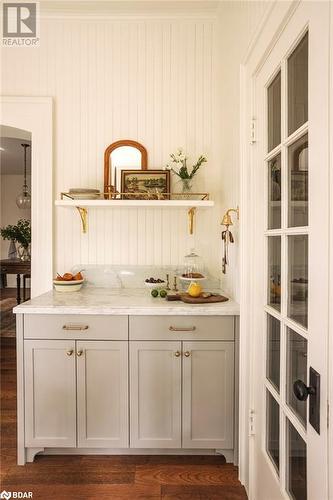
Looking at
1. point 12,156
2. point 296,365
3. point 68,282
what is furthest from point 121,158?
point 12,156

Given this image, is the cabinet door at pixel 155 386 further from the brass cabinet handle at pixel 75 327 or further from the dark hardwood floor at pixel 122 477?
the brass cabinet handle at pixel 75 327

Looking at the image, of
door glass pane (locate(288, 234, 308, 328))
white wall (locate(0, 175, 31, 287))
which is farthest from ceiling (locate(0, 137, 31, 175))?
door glass pane (locate(288, 234, 308, 328))

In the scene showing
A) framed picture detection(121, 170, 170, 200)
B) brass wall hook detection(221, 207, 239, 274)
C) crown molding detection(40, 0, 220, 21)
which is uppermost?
crown molding detection(40, 0, 220, 21)

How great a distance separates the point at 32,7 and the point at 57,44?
0.97 ft

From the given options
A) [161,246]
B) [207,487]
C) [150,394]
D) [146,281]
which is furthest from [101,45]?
[207,487]

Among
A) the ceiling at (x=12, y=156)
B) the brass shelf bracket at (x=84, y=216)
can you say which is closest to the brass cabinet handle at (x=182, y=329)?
the brass shelf bracket at (x=84, y=216)

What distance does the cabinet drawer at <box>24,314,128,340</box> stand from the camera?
6.21 ft

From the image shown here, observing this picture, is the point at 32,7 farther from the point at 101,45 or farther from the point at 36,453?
the point at 36,453

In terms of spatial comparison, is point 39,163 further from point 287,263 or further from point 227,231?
point 287,263

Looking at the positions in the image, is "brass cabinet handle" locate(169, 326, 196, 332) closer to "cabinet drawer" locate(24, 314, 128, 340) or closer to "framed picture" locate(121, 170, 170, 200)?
"cabinet drawer" locate(24, 314, 128, 340)

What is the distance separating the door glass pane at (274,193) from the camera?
1.35m

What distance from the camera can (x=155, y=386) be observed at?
1889mm

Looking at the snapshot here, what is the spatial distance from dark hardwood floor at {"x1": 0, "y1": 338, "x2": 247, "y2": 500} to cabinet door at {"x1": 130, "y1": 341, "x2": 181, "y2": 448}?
18 centimetres

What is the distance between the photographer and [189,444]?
1.90m
